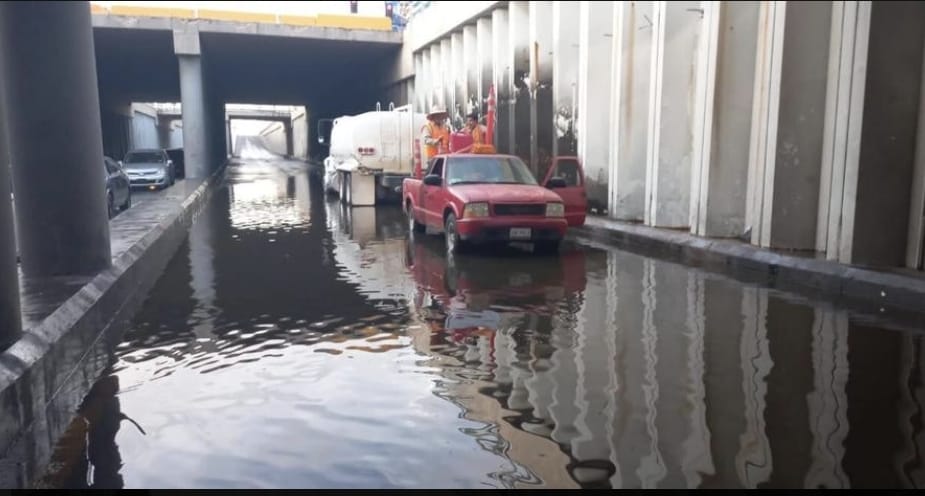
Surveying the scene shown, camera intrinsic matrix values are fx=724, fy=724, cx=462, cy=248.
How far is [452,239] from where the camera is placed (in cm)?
1185

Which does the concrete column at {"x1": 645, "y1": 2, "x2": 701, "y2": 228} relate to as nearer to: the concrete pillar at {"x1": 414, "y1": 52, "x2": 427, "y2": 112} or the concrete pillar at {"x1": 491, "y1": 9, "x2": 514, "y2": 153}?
the concrete pillar at {"x1": 491, "y1": 9, "x2": 514, "y2": 153}

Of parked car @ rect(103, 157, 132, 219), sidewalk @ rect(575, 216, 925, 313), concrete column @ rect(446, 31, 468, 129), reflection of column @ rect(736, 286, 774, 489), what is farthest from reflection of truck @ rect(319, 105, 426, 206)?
reflection of column @ rect(736, 286, 774, 489)

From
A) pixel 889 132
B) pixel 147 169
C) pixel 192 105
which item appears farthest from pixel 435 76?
pixel 889 132

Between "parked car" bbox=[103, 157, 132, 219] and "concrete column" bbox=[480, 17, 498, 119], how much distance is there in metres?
10.9

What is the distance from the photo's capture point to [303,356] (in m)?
5.95

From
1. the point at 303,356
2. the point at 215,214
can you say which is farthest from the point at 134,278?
the point at 215,214

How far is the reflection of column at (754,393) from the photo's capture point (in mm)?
3828

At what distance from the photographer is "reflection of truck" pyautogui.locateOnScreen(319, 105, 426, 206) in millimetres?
21047

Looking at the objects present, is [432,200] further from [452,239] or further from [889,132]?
[889,132]

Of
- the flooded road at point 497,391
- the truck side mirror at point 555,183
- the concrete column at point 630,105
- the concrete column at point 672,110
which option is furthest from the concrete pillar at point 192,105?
the flooded road at point 497,391

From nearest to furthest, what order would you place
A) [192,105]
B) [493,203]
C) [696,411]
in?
[696,411] → [493,203] → [192,105]

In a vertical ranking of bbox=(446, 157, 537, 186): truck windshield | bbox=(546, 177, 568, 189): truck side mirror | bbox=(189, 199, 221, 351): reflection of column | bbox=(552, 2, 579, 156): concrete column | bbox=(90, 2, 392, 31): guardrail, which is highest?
bbox=(90, 2, 392, 31): guardrail

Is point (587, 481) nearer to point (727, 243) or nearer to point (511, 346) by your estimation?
point (511, 346)

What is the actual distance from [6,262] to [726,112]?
10303mm
